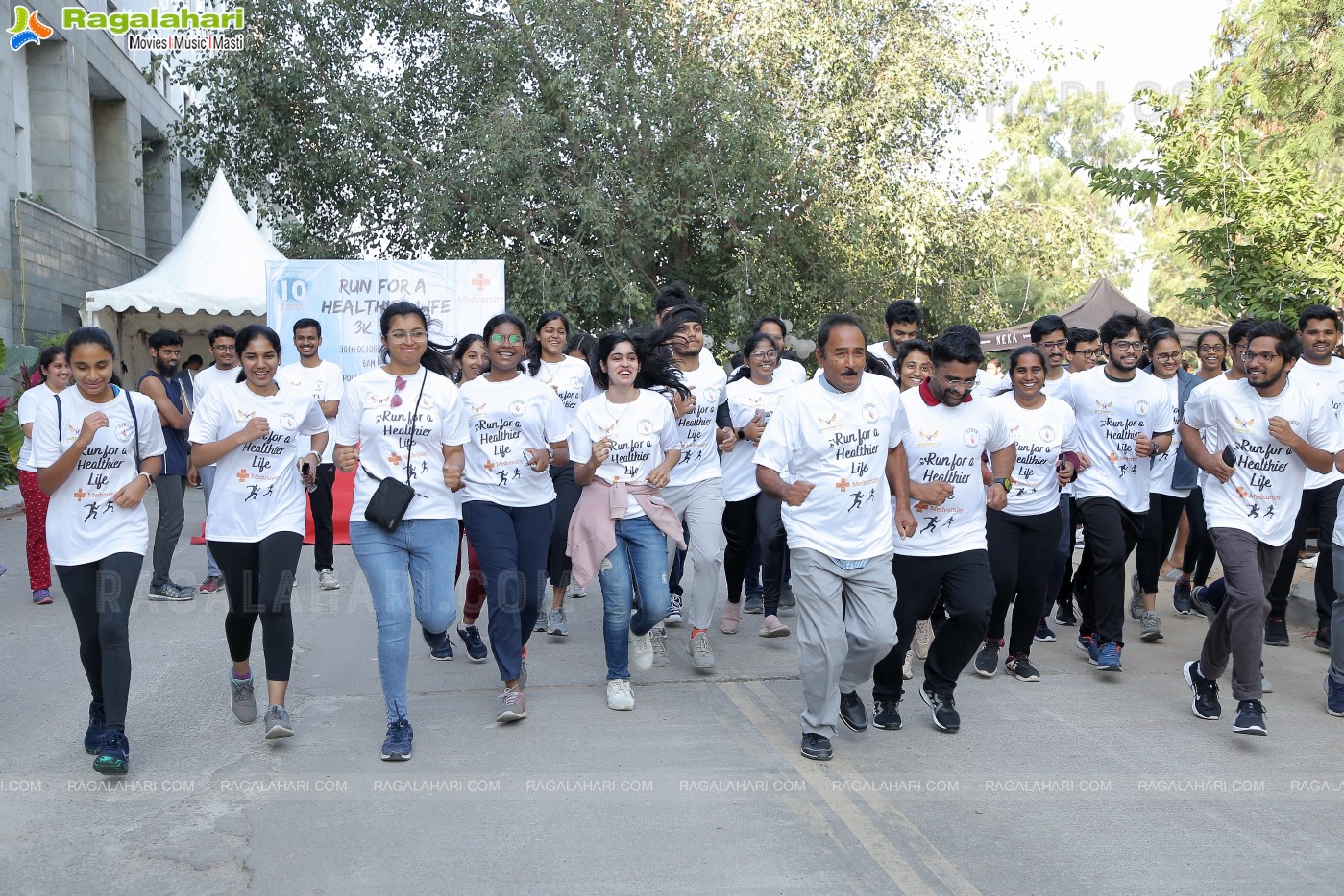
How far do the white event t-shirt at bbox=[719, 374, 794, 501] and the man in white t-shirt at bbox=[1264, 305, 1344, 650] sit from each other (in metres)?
3.13

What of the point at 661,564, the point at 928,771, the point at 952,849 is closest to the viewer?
the point at 952,849

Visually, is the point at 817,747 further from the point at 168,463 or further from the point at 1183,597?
the point at 168,463

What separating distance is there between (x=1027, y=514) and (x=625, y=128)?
13600 mm

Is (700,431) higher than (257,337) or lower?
lower

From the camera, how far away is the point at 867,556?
5508 millimetres

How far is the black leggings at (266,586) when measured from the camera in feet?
18.5

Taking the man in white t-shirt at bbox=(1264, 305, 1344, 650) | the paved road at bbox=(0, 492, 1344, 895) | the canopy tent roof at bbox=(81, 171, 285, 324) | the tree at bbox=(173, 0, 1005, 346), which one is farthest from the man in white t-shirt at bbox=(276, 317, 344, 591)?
the tree at bbox=(173, 0, 1005, 346)

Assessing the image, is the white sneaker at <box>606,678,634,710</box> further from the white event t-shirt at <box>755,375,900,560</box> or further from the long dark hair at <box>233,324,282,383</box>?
the long dark hair at <box>233,324,282,383</box>

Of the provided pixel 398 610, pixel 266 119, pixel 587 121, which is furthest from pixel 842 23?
pixel 398 610

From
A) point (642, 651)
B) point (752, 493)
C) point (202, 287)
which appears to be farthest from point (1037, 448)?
point (202, 287)

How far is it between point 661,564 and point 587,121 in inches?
524

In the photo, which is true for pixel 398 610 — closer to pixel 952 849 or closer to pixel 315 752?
pixel 315 752

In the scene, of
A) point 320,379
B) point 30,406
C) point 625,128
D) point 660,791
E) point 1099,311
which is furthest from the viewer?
point 1099,311

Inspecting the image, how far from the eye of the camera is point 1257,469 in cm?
619
